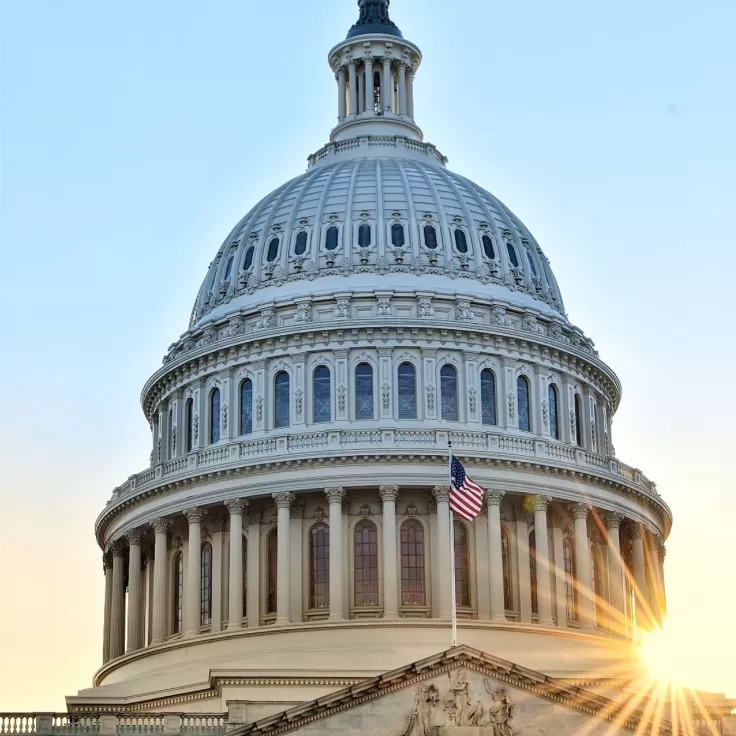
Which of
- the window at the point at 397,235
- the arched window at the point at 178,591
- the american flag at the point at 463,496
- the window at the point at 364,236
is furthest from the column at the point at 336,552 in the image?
the window at the point at 397,235

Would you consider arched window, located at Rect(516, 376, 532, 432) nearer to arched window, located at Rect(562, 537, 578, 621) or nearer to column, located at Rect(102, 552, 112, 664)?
arched window, located at Rect(562, 537, 578, 621)

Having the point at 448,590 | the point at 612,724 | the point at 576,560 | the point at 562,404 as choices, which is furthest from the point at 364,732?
the point at 562,404

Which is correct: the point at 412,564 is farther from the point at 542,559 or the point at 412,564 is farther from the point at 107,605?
the point at 107,605

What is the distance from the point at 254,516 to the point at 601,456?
17606mm

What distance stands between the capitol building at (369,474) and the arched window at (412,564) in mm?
104

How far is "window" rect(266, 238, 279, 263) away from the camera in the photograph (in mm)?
95875

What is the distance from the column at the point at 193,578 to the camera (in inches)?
3356

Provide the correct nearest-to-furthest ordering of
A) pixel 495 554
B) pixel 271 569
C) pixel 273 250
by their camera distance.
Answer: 1. pixel 495 554
2. pixel 271 569
3. pixel 273 250

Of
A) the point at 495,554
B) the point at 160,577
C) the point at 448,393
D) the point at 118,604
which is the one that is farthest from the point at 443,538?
the point at 118,604

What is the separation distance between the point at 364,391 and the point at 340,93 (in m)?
23.9

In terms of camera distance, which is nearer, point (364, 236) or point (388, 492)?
point (388, 492)

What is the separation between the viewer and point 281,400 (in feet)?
297

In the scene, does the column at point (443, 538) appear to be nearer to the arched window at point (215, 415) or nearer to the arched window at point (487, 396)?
the arched window at point (487, 396)

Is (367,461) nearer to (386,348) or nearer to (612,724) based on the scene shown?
(386,348)
